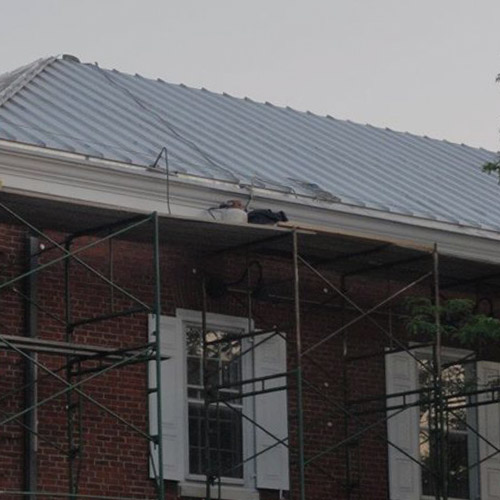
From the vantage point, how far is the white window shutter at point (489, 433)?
27078mm

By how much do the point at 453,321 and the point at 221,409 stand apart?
3479 millimetres

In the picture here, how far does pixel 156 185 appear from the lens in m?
23.6

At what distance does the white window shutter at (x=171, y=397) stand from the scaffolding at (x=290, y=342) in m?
0.27

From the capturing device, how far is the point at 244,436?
24828mm

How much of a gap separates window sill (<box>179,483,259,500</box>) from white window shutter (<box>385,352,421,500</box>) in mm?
2301

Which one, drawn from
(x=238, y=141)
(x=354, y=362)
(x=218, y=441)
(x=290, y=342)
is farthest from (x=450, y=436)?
(x=238, y=141)

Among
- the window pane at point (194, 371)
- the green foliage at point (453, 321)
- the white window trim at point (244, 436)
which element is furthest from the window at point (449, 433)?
the window pane at point (194, 371)

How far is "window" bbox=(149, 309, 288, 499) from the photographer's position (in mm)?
23906

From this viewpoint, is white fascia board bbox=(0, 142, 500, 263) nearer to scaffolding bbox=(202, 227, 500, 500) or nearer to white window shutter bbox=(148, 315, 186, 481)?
scaffolding bbox=(202, 227, 500, 500)

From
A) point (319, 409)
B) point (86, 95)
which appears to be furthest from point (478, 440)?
point (86, 95)

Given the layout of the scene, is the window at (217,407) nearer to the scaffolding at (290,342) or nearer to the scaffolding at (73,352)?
the scaffolding at (290,342)

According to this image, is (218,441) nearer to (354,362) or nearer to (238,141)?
(354,362)

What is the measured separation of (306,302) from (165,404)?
274 cm

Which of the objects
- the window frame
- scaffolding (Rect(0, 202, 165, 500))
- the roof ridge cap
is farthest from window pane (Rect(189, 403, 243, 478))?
the roof ridge cap
